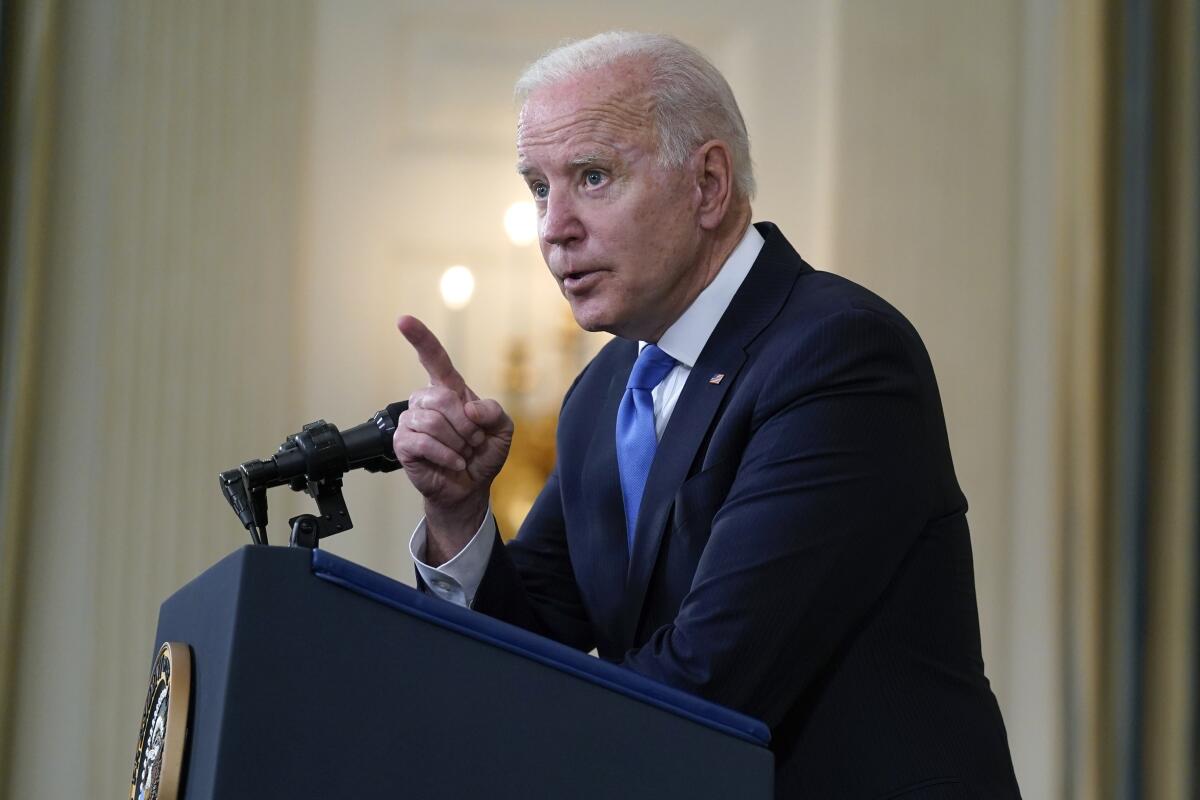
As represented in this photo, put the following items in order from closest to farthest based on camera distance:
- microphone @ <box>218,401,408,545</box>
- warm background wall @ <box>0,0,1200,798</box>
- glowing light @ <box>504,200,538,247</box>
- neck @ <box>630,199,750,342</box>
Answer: microphone @ <box>218,401,408,545</box> < neck @ <box>630,199,750,342</box> < warm background wall @ <box>0,0,1200,798</box> < glowing light @ <box>504,200,538,247</box>

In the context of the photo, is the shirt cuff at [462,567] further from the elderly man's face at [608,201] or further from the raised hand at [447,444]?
the elderly man's face at [608,201]

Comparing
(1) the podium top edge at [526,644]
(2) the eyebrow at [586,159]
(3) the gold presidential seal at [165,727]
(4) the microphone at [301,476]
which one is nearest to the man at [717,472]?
(2) the eyebrow at [586,159]

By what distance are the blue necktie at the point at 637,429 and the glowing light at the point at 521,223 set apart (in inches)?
110

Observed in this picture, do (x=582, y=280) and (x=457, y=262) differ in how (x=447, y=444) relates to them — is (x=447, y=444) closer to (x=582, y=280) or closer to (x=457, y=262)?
(x=582, y=280)

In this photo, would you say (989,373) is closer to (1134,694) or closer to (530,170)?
(1134,694)

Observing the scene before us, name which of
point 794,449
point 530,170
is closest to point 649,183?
point 530,170

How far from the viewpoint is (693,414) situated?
5.63 feet

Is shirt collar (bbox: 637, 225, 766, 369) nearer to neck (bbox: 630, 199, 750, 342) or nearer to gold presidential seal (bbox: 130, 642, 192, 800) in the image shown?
neck (bbox: 630, 199, 750, 342)

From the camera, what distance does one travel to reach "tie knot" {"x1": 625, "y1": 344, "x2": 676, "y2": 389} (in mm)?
1912

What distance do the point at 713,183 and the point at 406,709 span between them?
1090 millimetres

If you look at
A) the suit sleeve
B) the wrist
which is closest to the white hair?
the suit sleeve

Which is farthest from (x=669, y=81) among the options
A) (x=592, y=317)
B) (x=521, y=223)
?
(x=521, y=223)

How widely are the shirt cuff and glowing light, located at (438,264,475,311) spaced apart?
9.45 ft

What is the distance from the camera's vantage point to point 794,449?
5.02ft
